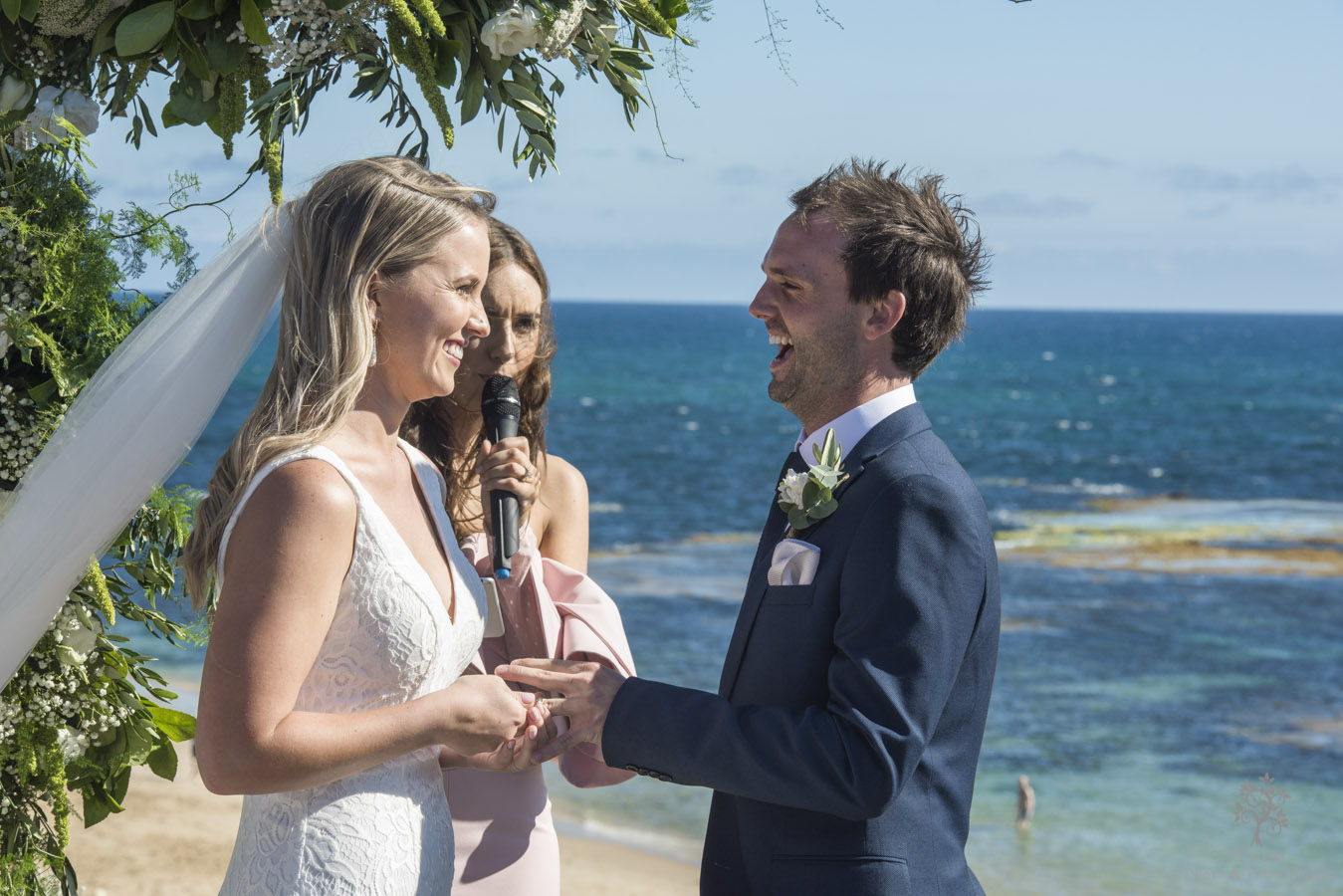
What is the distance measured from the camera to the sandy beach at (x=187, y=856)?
8.51 meters

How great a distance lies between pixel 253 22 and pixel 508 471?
1.13m

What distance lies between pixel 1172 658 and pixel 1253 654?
4.16 feet

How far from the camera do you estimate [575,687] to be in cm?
258

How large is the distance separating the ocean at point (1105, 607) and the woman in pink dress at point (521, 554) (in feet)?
4.35

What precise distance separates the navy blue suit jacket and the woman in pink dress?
19.2 inches

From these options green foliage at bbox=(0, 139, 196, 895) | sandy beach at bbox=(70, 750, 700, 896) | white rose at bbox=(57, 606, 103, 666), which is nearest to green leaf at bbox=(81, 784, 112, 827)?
green foliage at bbox=(0, 139, 196, 895)

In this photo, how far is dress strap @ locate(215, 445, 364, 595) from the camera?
2.24m

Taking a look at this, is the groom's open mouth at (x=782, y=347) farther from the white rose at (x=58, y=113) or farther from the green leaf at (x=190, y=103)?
the white rose at (x=58, y=113)

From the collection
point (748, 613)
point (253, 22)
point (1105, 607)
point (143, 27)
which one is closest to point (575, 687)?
point (748, 613)

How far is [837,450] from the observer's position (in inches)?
101

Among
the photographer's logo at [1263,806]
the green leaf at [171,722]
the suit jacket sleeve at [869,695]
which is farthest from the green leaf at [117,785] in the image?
the photographer's logo at [1263,806]

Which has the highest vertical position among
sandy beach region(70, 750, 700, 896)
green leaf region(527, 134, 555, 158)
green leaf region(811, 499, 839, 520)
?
green leaf region(527, 134, 555, 158)

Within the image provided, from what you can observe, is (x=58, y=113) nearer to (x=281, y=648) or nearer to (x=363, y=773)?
(x=281, y=648)

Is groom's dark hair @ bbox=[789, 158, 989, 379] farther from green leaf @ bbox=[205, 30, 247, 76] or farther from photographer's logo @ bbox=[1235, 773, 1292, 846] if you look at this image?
photographer's logo @ bbox=[1235, 773, 1292, 846]
